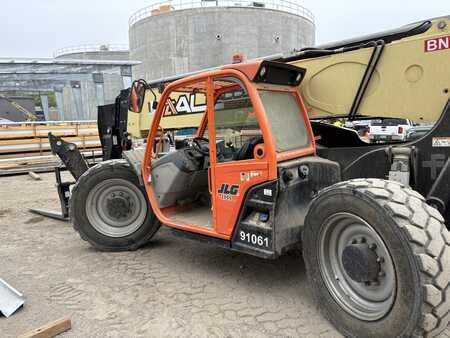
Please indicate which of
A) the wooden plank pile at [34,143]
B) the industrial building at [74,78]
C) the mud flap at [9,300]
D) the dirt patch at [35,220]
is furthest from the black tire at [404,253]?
the industrial building at [74,78]

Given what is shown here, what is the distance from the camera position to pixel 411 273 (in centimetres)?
251

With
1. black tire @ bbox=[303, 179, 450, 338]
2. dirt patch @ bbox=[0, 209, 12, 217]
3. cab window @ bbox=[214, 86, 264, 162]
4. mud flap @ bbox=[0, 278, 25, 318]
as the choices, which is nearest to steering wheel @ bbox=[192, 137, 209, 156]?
cab window @ bbox=[214, 86, 264, 162]

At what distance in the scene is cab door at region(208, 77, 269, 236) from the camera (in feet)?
11.7

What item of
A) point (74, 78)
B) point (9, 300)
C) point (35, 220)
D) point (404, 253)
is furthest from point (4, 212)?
point (74, 78)

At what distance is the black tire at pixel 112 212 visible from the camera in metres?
4.99

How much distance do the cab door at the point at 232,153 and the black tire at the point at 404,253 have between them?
780mm

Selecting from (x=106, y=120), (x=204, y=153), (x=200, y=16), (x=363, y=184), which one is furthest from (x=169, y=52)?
(x=363, y=184)

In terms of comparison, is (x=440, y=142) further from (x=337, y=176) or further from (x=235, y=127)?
(x=235, y=127)

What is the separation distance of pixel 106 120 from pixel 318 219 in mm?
4918

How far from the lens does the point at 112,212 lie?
200 inches

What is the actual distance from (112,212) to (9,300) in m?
1.73

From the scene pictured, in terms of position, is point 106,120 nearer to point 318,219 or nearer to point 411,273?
point 318,219

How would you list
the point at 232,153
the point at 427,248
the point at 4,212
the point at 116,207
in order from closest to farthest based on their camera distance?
the point at 427,248
the point at 232,153
the point at 116,207
the point at 4,212

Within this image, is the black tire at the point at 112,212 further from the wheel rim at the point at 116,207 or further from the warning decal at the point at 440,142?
the warning decal at the point at 440,142
